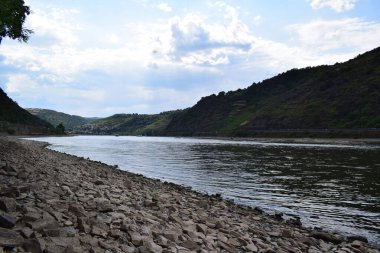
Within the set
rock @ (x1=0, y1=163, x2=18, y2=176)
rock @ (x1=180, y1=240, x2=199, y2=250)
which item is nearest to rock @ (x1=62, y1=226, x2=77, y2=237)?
rock @ (x1=180, y1=240, x2=199, y2=250)

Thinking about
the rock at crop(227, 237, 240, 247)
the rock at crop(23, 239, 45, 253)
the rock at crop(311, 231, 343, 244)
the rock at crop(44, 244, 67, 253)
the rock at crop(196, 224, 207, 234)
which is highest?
the rock at crop(23, 239, 45, 253)

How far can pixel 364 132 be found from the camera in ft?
431

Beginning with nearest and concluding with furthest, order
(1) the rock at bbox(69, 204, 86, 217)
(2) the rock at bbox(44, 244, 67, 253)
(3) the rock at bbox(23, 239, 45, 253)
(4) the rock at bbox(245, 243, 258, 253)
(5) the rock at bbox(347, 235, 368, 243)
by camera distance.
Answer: (3) the rock at bbox(23, 239, 45, 253), (2) the rock at bbox(44, 244, 67, 253), (1) the rock at bbox(69, 204, 86, 217), (4) the rock at bbox(245, 243, 258, 253), (5) the rock at bbox(347, 235, 368, 243)

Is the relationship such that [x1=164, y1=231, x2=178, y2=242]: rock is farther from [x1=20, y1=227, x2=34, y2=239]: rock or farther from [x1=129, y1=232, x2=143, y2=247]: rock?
[x1=20, y1=227, x2=34, y2=239]: rock

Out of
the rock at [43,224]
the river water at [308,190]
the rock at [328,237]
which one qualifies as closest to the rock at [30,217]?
the rock at [43,224]

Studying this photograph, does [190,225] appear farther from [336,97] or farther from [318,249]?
[336,97]

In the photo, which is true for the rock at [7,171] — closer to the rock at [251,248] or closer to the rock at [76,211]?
the rock at [76,211]

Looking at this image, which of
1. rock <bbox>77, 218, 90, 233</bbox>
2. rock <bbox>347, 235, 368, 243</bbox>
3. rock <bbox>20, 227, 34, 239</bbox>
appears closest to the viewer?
rock <bbox>20, 227, 34, 239</bbox>

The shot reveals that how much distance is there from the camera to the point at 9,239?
7.60m

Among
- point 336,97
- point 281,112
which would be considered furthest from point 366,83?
point 281,112

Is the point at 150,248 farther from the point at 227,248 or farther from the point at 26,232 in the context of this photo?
the point at 26,232

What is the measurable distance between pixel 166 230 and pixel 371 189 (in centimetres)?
2404

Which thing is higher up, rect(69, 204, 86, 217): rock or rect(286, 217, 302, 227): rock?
rect(69, 204, 86, 217): rock

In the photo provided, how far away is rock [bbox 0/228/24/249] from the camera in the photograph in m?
7.35
